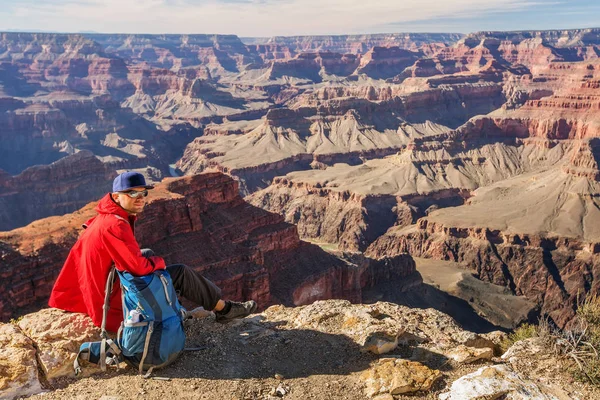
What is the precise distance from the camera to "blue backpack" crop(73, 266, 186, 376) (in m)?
11.9

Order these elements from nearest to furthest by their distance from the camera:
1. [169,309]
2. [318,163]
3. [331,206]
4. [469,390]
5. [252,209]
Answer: [469,390]
[169,309]
[252,209]
[331,206]
[318,163]

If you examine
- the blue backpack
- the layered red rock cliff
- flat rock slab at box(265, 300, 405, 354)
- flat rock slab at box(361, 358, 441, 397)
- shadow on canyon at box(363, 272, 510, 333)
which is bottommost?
shadow on canyon at box(363, 272, 510, 333)

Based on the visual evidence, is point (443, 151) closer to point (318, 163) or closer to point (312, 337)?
point (318, 163)

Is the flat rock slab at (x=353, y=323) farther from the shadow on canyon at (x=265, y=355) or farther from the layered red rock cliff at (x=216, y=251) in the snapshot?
the layered red rock cliff at (x=216, y=251)

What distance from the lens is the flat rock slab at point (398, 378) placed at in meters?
11.6

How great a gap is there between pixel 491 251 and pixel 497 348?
228 ft

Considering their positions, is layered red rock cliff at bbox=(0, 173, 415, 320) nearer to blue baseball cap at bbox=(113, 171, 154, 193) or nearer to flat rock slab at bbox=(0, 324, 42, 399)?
flat rock slab at bbox=(0, 324, 42, 399)

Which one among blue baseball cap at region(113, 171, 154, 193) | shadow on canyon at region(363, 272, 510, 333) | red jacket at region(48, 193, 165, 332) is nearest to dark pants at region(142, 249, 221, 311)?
red jacket at region(48, 193, 165, 332)

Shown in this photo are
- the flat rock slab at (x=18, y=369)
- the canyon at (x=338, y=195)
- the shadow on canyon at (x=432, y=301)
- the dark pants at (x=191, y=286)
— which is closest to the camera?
the flat rock slab at (x=18, y=369)

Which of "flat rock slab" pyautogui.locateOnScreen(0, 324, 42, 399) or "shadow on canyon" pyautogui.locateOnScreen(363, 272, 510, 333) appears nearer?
"flat rock slab" pyautogui.locateOnScreen(0, 324, 42, 399)

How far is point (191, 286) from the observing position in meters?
13.7

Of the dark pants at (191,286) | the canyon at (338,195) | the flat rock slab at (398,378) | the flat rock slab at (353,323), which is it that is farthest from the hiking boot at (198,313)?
the canyon at (338,195)

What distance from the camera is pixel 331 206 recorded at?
10700cm

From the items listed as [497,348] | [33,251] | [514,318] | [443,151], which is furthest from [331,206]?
[497,348]
